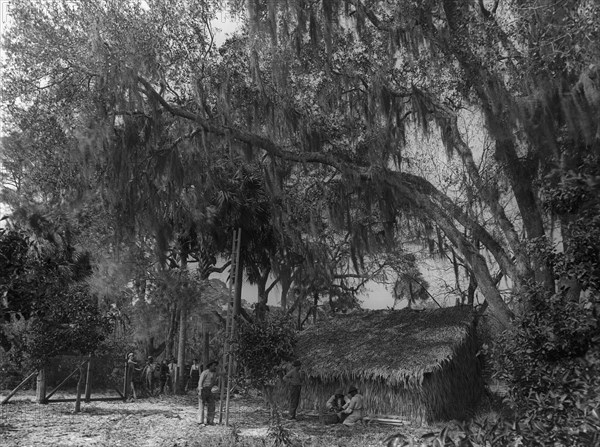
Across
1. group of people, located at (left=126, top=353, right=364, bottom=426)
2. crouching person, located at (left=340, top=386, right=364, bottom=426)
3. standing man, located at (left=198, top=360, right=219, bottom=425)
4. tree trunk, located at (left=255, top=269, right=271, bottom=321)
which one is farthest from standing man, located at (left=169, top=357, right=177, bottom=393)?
crouching person, located at (left=340, top=386, right=364, bottom=426)

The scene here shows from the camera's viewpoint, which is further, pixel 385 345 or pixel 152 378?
pixel 152 378

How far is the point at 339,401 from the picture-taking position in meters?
15.2

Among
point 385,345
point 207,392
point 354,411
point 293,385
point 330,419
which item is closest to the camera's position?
point 207,392

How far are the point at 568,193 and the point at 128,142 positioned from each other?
11.1 meters

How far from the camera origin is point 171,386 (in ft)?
78.4

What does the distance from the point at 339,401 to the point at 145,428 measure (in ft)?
15.0

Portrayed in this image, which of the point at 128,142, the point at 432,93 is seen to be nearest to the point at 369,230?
the point at 432,93

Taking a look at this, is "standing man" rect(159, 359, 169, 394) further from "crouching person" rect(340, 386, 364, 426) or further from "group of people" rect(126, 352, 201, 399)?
"crouching person" rect(340, 386, 364, 426)

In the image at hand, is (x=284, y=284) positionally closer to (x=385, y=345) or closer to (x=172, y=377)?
(x=172, y=377)

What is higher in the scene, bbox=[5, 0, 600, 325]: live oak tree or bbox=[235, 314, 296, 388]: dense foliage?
bbox=[5, 0, 600, 325]: live oak tree

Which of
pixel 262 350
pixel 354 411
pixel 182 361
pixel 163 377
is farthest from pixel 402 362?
pixel 182 361

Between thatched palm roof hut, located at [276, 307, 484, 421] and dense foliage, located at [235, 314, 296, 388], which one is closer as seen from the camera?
dense foliage, located at [235, 314, 296, 388]

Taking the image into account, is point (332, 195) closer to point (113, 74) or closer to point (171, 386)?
point (113, 74)

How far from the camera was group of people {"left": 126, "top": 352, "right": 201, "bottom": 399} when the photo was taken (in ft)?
68.5
